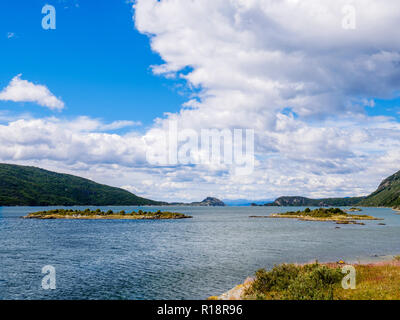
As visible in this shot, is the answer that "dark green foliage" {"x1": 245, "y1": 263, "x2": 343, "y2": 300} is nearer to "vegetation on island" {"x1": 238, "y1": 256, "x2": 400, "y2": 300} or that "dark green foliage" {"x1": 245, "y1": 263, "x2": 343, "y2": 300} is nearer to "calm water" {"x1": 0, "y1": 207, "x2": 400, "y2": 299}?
"vegetation on island" {"x1": 238, "y1": 256, "x2": 400, "y2": 300}

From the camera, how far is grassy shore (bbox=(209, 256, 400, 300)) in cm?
2689

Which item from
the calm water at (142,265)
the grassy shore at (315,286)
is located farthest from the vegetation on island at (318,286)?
the calm water at (142,265)

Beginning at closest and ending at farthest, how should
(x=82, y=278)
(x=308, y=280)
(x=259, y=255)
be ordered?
(x=308, y=280) < (x=82, y=278) < (x=259, y=255)

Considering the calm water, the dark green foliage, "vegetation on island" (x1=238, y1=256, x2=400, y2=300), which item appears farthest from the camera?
the calm water

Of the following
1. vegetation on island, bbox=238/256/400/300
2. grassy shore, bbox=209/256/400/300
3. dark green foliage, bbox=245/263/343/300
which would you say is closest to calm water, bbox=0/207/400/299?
grassy shore, bbox=209/256/400/300

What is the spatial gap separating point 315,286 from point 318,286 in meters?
0.35

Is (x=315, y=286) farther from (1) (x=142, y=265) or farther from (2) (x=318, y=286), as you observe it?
(1) (x=142, y=265)

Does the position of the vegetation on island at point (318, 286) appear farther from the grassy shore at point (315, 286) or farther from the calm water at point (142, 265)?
the calm water at point (142, 265)

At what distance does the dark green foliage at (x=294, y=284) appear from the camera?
90.6 ft

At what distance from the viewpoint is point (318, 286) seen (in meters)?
29.6

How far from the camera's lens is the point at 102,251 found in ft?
237

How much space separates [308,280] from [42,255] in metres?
59.1
